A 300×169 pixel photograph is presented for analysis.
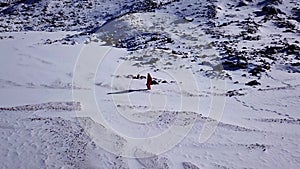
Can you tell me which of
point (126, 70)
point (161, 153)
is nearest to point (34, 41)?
point (126, 70)

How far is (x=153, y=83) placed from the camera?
22.0m

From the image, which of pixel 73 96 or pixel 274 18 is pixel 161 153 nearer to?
pixel 73 96

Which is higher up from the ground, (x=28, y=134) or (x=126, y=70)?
(x=28, y=134)

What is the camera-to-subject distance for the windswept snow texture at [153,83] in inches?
524

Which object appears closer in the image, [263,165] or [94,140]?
[263,165]

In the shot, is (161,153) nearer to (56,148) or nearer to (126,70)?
(56,148)

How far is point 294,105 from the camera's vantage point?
1938cm

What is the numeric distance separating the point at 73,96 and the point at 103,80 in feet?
12.6

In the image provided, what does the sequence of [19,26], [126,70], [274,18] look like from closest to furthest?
[126,70] < [274,18] < [19,26]

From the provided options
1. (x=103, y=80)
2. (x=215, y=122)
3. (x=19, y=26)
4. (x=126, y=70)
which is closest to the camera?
(x=215, y=122)

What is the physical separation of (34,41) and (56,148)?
19968 mm

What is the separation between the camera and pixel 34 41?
30.6 m

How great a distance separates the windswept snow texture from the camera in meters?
13.3

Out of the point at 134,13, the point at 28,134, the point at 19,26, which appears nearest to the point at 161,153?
the point at 28,134
